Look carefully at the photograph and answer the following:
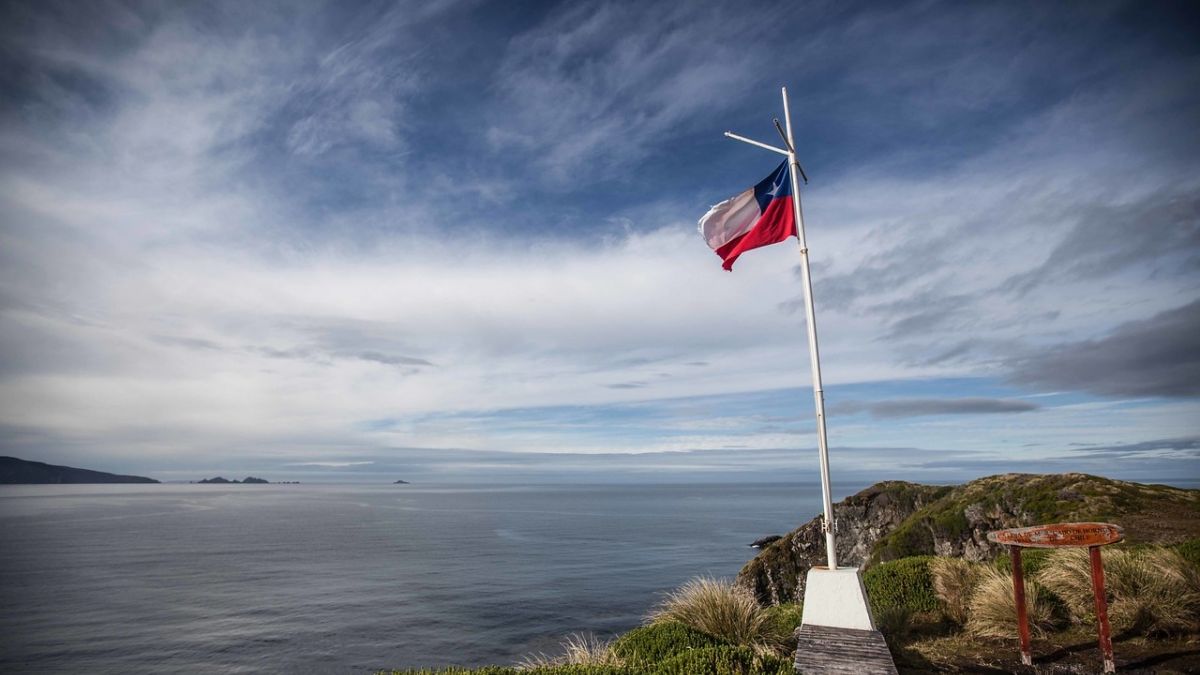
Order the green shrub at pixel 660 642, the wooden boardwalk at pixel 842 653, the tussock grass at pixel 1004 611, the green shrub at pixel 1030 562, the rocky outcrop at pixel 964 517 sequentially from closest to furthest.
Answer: the wooden boardwalk at pixel 842 653
the green shrub at pixel 660 642
the tussock grass at pixel 1004 611
the green shrub at pixel 1030 562
the rocky outcrop at pixel 964 517

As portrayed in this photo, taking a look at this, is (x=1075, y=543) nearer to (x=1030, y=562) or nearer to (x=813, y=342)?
(x=813, y=342)

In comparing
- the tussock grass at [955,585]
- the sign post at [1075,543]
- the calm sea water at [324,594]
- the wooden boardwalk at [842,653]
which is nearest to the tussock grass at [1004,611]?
the tussock grass at [955,585]

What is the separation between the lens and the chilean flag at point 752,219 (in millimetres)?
11320

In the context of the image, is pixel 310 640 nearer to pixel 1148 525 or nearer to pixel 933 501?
pixel 933 501

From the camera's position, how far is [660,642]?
34.3ft

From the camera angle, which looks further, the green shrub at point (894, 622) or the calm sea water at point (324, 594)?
the calm sea water at point (324, 594)

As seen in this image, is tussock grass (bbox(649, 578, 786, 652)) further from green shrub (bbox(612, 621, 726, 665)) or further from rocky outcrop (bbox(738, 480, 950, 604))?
rocky outcrop (bbox(738, 480, 950, 604))

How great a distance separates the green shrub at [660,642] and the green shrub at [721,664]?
1.55 meters

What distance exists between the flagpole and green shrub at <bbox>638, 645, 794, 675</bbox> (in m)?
1.93

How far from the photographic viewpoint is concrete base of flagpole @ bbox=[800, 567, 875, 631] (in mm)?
8977

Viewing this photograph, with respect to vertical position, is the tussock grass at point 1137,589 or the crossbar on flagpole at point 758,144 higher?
the crossbar on flagpole at point 758,144

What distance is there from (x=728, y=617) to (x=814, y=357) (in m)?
4.96

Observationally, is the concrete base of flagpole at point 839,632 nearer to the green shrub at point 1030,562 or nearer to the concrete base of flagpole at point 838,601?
the concrete base of flagpole at point 838,601

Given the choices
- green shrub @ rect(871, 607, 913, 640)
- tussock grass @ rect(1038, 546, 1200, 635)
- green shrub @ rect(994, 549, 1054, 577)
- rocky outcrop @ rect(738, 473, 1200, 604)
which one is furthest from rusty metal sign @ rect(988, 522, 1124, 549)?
rocky outcrop @ rect(738, 473, 1200, 604)
